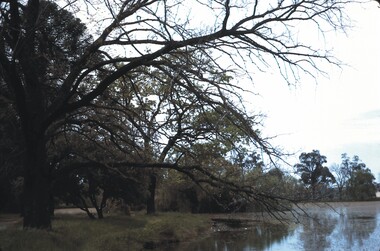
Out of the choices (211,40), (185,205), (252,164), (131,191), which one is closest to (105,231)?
(131,191)

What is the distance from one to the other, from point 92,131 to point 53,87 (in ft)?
7.66

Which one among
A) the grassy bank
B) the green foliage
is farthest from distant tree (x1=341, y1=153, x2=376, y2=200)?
the grassy bank

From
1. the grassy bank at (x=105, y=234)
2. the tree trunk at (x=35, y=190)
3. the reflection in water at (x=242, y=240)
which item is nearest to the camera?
the grassy bank at (x=105, y=234)

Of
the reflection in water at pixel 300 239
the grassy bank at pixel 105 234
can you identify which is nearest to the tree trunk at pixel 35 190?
the grassy bank at pixel 105 234

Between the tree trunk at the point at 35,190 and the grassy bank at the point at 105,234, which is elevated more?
the tree trunk at the point at 35,190

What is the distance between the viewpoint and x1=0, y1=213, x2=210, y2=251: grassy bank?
42.5ft

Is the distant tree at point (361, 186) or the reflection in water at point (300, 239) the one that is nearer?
the reflection in water at point (300, 239)

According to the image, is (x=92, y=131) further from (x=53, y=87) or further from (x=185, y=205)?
(x=185, y=205)

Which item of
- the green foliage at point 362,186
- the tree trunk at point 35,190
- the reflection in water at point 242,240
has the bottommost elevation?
the reflection in water at point 242,240

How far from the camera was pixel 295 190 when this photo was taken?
12.5 metres

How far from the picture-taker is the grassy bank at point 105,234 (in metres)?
13.0

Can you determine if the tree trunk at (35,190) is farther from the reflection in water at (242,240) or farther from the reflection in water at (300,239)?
the reflection in water at (242,240)

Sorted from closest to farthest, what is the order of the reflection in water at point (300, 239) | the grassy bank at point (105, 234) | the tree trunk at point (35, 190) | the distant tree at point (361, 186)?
the grassy bank at point (105, 234)
the tree trunk at point (35, 190)
the reflection in water at point (300, 239)
the distant tree at point (361, 186)

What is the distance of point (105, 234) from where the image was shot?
2139cm
